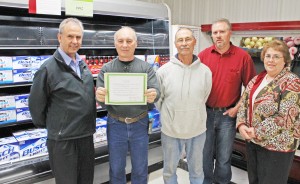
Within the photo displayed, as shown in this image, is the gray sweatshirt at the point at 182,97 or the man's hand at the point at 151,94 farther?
the gray sweatshirt at the point at 182,97

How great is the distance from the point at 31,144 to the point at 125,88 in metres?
1.19

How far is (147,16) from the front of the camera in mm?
2844

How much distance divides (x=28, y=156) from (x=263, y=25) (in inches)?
108

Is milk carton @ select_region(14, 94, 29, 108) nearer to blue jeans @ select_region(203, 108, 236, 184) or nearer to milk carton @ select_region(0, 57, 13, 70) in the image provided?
milk carton @ select_region(0, 57, 13, 70)

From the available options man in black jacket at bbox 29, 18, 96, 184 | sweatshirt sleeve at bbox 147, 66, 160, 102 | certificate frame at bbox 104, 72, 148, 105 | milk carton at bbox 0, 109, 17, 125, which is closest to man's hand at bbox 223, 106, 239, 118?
sweatshirt sleeve at bbox 147, 66, 160, 102

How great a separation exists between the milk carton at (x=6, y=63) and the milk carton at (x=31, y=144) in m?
0.67

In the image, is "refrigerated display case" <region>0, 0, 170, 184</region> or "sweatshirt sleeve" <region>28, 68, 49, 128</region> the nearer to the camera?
"sweatshirt sleeve" <region>28, 68, 49, 128</region>

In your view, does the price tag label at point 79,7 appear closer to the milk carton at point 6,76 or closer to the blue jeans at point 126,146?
the milk carton at point 6,76

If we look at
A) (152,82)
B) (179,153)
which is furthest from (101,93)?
(179,153)

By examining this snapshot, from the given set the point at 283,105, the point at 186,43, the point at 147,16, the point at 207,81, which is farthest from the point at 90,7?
the point at 283,105

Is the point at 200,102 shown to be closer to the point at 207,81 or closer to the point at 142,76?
the point at 207,81

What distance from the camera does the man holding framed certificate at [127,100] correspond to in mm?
1938

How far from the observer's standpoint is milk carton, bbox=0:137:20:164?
226 cm

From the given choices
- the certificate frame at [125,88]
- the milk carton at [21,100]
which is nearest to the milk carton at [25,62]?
the milk carton at [21,100]
